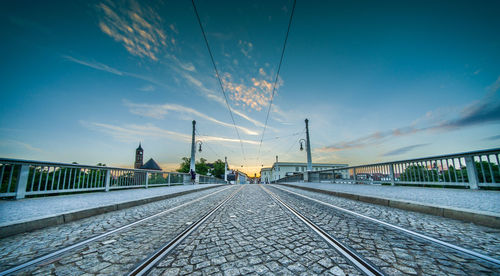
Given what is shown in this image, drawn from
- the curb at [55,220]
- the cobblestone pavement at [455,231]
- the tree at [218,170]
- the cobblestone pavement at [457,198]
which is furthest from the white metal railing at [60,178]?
the tree at [218,170]

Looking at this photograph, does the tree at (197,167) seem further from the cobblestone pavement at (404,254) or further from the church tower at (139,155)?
the cobblestone pavement at (404,254)

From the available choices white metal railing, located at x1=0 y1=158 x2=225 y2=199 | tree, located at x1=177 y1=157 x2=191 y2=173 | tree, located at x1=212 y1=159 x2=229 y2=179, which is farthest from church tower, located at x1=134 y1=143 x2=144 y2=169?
white metal railing, located at x1=0 y1=158 x2=225 y2=199

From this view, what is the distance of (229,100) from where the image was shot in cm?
1502

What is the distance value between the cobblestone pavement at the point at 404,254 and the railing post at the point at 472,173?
6.59 metres

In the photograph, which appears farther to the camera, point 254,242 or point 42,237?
point 42,237

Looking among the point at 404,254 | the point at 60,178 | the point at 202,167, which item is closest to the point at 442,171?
the point at 404,254

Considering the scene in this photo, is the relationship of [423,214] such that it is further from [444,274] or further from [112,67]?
[112,67]

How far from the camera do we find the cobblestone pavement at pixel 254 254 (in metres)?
1.64

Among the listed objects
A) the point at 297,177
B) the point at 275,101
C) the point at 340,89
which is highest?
the point at 340,89

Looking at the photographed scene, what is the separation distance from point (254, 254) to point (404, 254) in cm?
166

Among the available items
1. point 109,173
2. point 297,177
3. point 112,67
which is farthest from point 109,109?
point 297,177

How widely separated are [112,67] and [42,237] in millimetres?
14617

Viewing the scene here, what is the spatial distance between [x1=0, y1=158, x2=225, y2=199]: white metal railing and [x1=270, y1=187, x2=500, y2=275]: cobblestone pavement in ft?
29.4

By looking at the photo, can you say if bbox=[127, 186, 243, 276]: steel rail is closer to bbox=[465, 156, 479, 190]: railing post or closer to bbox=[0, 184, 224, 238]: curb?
bbox=[0, 184, 224, 238]: curb
